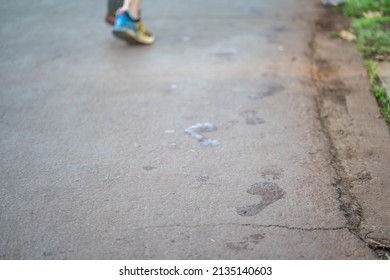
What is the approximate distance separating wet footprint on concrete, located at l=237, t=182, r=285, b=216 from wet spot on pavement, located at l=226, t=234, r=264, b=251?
6.5 inches

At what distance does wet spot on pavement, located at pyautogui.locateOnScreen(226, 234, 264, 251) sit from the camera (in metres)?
2.07

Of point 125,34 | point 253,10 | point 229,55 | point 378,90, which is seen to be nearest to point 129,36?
point 125,34

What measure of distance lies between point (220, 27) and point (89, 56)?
4.81 ft

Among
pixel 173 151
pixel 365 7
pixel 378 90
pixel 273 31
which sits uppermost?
pixel 365 7

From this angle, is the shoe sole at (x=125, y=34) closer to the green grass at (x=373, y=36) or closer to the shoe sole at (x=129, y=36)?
the shoe sole at (x=129, y=36)

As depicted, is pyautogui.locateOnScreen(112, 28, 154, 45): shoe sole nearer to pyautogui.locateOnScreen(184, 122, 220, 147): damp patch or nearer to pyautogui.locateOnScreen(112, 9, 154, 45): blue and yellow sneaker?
pyautogui.locateOnScreen(112, 9, 154, 45): blue and yellow sneaker

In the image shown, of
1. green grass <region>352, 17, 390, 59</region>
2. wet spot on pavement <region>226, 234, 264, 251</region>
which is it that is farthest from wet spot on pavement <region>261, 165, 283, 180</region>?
green grass <region>352, 17, 390, 59</region>

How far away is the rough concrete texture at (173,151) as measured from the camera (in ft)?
7.00

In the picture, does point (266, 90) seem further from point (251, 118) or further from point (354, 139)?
point (354, 139)

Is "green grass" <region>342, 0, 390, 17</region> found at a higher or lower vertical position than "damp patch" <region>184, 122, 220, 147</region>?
higher

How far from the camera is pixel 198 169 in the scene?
2625 mm

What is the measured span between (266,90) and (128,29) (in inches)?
59.1

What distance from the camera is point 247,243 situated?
209 cm
